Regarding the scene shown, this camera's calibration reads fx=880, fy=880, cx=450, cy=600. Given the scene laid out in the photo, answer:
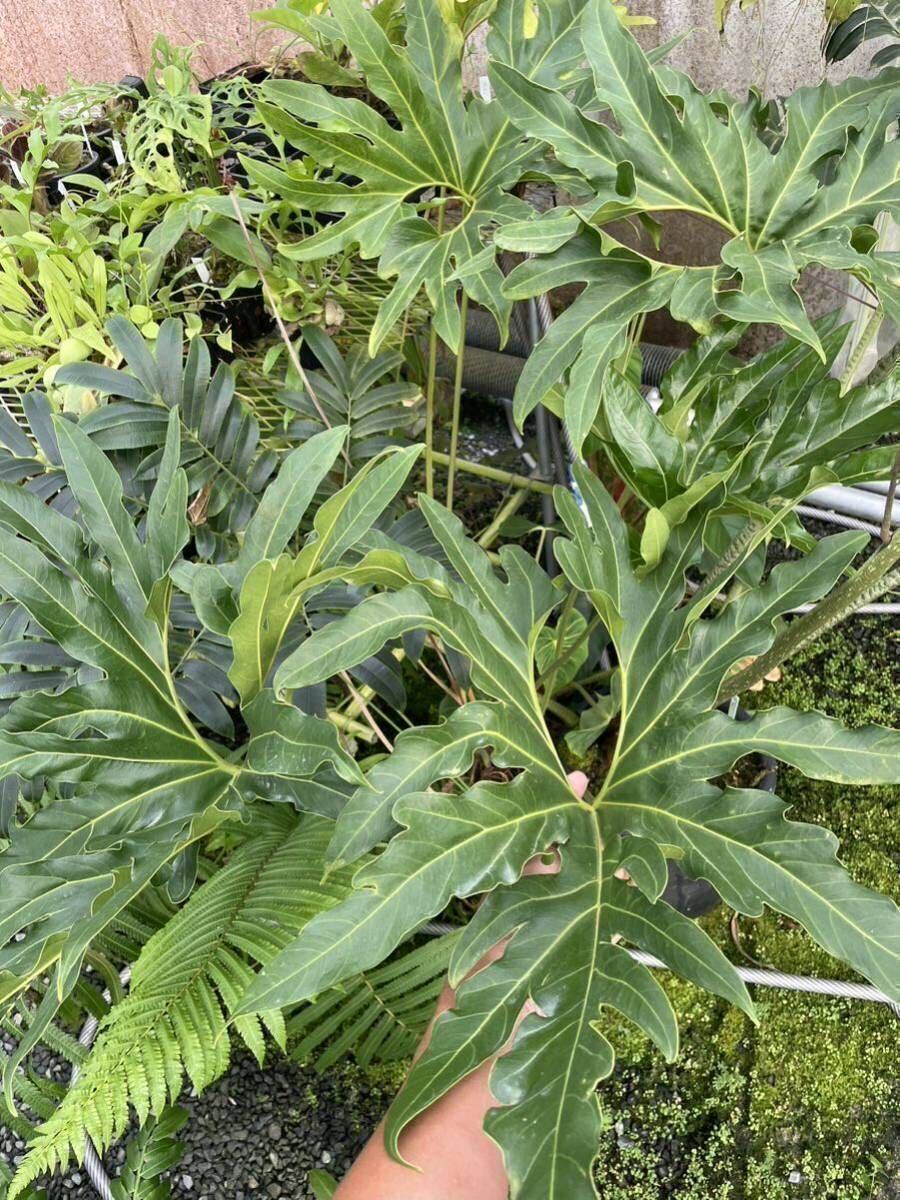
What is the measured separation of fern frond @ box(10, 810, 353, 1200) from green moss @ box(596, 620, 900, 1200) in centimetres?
52

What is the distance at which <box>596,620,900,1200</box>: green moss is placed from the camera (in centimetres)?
105

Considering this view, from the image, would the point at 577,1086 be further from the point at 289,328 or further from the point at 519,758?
the point at 289,328

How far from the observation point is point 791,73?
60.6 inches

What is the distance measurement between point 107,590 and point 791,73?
4.86ft

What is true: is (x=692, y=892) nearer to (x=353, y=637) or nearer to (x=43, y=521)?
(x=353, y=637)

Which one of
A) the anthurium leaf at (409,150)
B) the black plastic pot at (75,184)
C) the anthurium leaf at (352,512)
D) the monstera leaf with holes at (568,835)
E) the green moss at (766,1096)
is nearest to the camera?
the monstera leaf with holes at (568,835)

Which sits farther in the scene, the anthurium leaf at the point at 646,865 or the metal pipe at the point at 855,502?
the metal pipe at the point at 855,502

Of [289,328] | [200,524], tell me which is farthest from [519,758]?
[289,328]

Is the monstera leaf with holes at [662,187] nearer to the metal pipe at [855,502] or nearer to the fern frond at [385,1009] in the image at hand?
the fern frond at [385,1009]

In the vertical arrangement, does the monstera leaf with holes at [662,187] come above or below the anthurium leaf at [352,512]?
above

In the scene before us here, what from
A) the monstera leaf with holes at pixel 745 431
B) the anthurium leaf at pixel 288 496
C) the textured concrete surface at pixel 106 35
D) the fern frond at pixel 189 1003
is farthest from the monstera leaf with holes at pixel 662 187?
the textured concrete surface at pixel 106 35

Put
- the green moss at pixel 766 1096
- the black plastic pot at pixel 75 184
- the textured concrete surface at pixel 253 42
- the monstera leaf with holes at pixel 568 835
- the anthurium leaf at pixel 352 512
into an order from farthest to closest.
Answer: the black plastic pot at pixel 75 184 → the textured concrete surface at pixel 253 42 → the green moss at pixel 766 1096 → the anthurium leaf at pixel 352 512 → the monstera leaf with holes at pixel 568 835

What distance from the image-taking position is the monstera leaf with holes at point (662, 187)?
0.78 metres

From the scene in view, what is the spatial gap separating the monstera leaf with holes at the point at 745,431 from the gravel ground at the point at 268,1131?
0.87 meters
